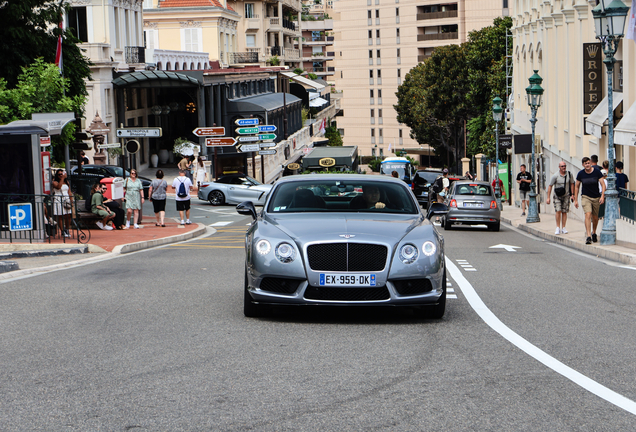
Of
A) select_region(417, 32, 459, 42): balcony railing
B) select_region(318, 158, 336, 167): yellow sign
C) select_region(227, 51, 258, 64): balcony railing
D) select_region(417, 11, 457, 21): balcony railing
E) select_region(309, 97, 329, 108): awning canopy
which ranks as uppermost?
select_region(417, 11, 457, 21): balcony railing

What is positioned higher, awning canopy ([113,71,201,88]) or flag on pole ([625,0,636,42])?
awning canopy ([113,71,201,88])

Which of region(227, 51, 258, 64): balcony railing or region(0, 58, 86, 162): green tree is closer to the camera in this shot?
region(0, 58, 86, 162): green tree

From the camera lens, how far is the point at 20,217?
18016mm

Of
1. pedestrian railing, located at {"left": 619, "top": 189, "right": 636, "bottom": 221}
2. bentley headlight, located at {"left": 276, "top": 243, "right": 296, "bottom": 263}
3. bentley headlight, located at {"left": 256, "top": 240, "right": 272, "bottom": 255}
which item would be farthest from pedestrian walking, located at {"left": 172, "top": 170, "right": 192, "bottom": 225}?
bentley headlight, located at {"left": 276, "top": 243, "right": 296, "bottom": 263}

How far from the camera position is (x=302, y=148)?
81.1 meters

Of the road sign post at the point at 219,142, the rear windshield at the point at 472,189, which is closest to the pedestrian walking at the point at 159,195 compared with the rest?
the rear windshield at the point at 472,189

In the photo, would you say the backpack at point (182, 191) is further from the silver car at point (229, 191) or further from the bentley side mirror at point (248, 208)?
the bentley side mirror at point (248, 208)

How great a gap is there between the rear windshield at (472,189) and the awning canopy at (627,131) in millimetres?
5848

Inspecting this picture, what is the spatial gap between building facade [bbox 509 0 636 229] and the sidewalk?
2098mm

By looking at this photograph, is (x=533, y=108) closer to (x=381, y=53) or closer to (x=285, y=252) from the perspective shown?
(x=285, y=252)

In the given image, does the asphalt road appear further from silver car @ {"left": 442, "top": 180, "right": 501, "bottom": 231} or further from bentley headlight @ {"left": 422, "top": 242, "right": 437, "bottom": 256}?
silver car @ {"left": 442, "top": 180, "right": 501, "bottom": 231}

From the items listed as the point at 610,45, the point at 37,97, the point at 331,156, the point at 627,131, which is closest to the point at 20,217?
the point at 37,97

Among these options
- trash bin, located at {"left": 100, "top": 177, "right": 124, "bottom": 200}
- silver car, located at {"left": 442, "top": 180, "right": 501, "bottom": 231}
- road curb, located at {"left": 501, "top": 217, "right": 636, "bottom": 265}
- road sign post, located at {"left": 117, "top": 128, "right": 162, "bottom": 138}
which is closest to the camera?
road curb, located at {"left": 501, "top": 217, "right": 636, "bottom": 265}

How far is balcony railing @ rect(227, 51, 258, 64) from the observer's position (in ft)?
296
